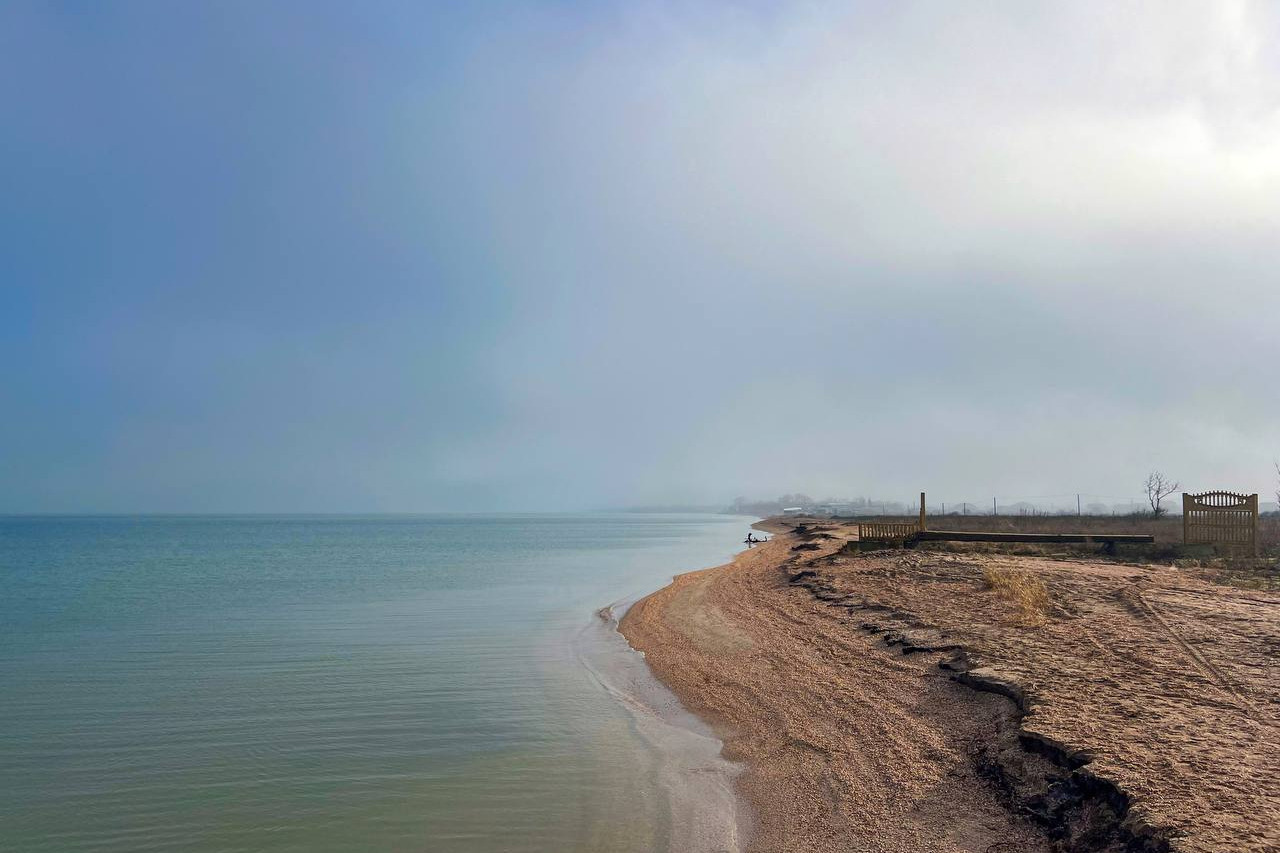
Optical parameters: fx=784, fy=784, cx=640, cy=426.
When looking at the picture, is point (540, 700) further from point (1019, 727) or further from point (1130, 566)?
point (1130, 566)

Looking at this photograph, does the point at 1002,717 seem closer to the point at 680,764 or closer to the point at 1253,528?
the point at 680,764

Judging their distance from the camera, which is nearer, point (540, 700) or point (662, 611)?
point (540, 700)

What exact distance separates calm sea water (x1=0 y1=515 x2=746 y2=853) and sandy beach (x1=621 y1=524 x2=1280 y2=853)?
1.50 m

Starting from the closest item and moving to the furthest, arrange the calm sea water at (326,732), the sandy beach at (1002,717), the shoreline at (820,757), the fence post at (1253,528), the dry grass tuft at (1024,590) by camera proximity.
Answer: the sandy beach at (1002,717), the shoreline at (820,757), the calm sea water at (326,732), the dry grass tuft at (1024,590), the fence post at (1253,528)

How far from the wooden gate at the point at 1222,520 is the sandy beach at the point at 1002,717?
8027 millimetres

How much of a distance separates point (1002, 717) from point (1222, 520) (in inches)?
840

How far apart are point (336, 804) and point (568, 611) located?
1533 centimetres

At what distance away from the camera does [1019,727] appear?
26.7ft

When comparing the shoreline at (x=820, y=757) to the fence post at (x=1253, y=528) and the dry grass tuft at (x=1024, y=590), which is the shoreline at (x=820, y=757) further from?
the fence post at (x=1253, y=528)

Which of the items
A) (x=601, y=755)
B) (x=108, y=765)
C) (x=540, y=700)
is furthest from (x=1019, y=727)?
(x=108, y=765)

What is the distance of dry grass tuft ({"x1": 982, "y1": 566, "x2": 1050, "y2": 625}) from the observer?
1382cm

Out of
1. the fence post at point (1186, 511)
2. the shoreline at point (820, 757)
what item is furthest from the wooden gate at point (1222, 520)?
the shoreline at point (820, 757)

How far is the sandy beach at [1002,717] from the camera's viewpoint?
→ 20.1ft

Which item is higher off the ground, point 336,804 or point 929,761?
point 929,761
